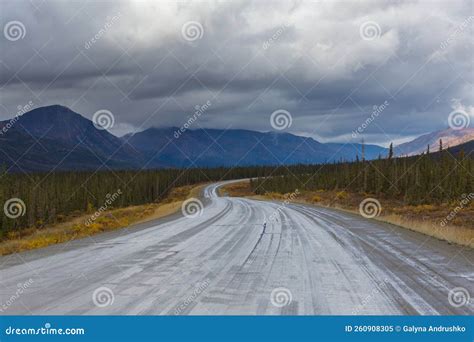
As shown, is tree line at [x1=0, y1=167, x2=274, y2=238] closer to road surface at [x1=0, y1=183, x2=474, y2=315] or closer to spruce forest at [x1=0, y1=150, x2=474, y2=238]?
spruce forest at [x1=0, y1=150, x2=474, y2=238]

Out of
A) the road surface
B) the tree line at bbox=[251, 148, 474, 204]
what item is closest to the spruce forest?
the tree line at bbox=[251, 148, 474, 204]

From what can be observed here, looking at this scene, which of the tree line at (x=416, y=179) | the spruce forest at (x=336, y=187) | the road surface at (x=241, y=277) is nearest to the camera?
the road surface at (x=241, y=277)

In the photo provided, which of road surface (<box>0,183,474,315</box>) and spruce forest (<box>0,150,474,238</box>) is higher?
spruce forest (<box>0,150,474,238</box>)

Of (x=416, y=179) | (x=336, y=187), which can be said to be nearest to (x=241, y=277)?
(x=416, y=179)

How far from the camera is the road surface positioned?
260 inches

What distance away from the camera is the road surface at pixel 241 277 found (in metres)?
6.60

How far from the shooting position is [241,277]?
8.68 m

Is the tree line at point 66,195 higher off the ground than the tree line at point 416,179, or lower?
lower

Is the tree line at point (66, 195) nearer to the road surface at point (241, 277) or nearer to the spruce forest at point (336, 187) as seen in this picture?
the spruce forest at point (336, 187)

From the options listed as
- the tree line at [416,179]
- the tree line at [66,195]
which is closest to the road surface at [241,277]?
the tree line at [416,179]

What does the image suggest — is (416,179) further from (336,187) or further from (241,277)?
(241,277)

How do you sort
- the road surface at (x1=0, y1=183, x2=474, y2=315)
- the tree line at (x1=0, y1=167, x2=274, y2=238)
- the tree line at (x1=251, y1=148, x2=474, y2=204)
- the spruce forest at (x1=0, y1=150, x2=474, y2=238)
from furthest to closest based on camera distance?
the tree line at (x1=0, y1=167, x2=274, y2=238), the spruce forest at (x1=0, y1=150, x2=474, y2=238), the tree line at (x1=251, y1=148, x2=474, y2=204), the road surface at (x1=0, y1=183, x2=474, y2=315)
